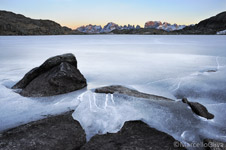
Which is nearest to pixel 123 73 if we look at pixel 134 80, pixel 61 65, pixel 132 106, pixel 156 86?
pixel 134 80

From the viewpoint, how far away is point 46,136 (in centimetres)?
314

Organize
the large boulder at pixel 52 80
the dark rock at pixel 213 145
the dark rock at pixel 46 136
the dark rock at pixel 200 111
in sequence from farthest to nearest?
the large boulder at pixel 52 80
the dark rock at pixel 200 111
the dark rock at pixel 46 136
the dark rock at pixel 213 145

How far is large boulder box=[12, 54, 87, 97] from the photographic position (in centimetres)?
544

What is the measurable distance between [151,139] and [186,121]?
108 cm

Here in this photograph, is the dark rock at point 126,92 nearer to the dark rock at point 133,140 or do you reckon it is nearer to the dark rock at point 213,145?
the dark rock at point 133,140

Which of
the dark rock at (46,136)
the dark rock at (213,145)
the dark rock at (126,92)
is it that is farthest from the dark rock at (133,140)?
the dark rock at (126,92)

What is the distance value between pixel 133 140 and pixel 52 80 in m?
3.36

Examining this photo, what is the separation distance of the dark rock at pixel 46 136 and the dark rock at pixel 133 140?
0.92 ft

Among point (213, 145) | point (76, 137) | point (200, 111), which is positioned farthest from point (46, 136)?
point (200, 111)

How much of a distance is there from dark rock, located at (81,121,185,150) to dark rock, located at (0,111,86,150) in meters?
0.28

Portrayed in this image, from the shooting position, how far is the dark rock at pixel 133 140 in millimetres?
2899

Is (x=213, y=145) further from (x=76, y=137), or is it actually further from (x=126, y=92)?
(x=126, y=92)

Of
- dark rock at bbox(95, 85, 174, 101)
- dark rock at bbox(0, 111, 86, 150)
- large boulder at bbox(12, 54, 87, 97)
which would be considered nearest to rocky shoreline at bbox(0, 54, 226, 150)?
dark rock at bbox(0, 111, 86, 150)

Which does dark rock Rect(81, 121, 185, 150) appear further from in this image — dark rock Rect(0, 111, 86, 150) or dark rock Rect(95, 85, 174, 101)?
dark rock Rect(95, 85, 174, 101)
